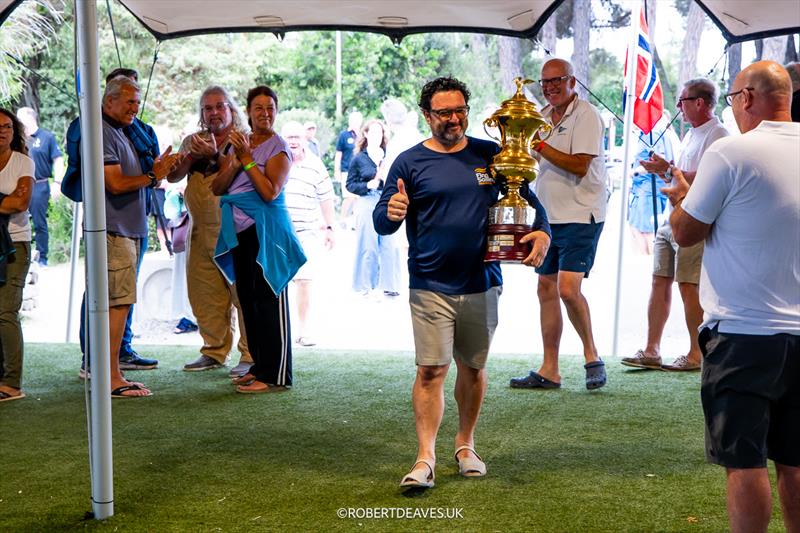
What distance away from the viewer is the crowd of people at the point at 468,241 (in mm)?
2977

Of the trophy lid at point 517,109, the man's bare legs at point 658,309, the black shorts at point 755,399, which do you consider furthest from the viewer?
the man's bare legs at point 658,309

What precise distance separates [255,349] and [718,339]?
3772 millimetres

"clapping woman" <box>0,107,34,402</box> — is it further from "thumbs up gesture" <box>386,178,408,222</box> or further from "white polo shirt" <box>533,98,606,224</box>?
"white polo shirt" <box>533,98,606,224</box>

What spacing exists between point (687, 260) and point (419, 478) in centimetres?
346

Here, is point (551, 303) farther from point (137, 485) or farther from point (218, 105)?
point (137, 485)

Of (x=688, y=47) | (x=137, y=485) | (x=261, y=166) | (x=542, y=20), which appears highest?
(x=688, y=47)

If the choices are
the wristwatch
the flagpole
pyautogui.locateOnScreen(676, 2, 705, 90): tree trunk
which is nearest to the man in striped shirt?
the flagpole

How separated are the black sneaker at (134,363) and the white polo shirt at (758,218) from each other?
16.6 ft

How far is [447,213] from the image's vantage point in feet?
13.4

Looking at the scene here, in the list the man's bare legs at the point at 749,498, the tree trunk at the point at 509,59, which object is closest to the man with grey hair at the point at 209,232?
the man's bare legs at the point at 749,498

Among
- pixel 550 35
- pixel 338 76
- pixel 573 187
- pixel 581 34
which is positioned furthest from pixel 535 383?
pixel 581 34

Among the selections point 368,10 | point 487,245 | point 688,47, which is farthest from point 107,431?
point 688,47

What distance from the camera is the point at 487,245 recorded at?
410 centimetres

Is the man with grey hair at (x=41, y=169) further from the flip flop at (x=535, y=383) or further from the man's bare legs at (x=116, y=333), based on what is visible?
the flip flop at (x=535, y=383)
